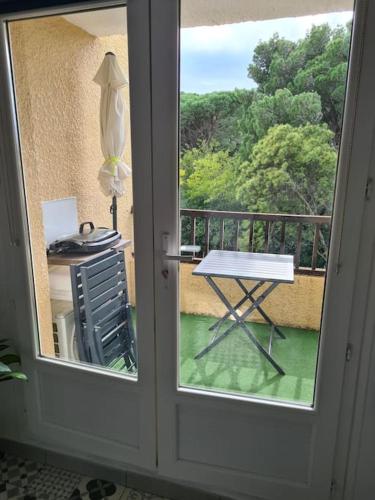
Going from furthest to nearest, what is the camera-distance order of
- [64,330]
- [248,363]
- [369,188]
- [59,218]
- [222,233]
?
[64,330]
[59,218]
[248,363]
[222,233]
[369,188]

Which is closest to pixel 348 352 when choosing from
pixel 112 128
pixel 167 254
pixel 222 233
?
pixel 222 233

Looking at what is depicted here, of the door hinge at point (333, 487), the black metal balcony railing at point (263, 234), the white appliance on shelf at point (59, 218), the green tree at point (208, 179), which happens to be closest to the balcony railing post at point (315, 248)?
the black metal balcony railing at point (263, 234)

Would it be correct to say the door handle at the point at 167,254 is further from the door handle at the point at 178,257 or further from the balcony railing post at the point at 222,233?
the balcony railing post at the point at 222,233

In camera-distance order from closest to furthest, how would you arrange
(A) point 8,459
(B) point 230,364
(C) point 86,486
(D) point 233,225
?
(D) point 233,225, (B) point 230,364, (C) point 86,486, (A) point 8,459

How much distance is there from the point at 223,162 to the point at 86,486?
5.41 ft

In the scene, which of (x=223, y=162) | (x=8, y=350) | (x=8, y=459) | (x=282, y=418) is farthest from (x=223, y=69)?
(x=8, y=459)

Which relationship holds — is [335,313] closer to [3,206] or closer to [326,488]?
[326,488]

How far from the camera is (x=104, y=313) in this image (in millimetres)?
1733

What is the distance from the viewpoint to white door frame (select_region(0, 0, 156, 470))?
1369 millimetres

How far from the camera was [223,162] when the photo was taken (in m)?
1.38

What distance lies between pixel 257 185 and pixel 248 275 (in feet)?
1.18

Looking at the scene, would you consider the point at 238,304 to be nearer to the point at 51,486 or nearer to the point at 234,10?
the point at 234,10

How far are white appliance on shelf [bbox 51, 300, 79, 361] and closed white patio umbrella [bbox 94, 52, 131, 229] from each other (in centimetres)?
56

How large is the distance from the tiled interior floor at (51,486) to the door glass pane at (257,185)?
2.18 ft
